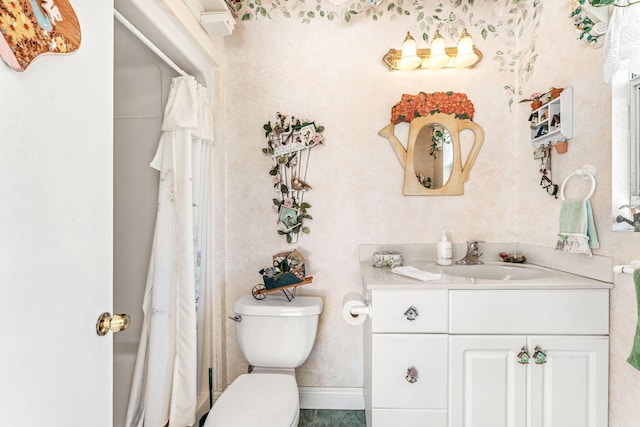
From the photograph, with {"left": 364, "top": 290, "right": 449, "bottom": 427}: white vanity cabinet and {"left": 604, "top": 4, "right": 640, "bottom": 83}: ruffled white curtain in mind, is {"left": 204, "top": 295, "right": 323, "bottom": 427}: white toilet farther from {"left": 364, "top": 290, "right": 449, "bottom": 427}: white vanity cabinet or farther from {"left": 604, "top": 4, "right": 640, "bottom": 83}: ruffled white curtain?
{"left": 604, "top": 4, "right": 640, "bottom": 83}: ruffled white curtain

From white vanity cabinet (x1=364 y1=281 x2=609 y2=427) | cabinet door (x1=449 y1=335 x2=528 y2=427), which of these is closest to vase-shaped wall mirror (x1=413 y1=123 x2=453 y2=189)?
white vanity cabinet (x1=364 y1=281 x2=609 y2=427)

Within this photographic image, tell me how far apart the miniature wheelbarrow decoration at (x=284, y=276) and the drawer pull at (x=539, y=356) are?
103cm

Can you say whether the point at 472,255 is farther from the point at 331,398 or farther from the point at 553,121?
the point at 331,398

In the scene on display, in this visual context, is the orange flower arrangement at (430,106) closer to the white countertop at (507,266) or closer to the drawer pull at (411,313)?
the white countertop at (507,266)

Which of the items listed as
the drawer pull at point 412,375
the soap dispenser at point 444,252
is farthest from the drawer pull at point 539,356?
the soap dispenser at point 444,252

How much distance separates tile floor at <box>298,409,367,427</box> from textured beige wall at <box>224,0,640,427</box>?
0.48ft

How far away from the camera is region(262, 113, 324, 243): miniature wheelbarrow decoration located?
6.20 feet

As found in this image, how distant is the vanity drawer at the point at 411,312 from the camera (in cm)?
126

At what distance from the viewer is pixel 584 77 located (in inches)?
53.6
